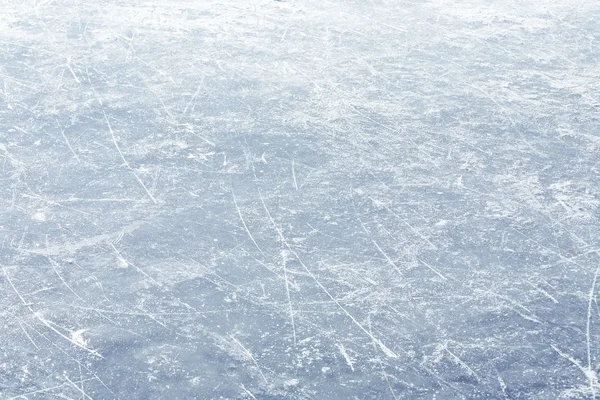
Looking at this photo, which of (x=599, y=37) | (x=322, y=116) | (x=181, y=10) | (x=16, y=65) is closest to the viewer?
(x=322, y=116)

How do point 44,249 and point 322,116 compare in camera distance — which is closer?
point 44,249

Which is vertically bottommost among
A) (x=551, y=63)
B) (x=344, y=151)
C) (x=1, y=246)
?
(x=1, y=246)

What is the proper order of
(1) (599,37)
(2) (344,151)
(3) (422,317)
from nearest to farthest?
(3) (422,317)
(2) (344,151)
(1) (599,37)

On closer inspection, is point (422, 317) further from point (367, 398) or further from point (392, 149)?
point (392, 149)

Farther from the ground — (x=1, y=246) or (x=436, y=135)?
(x=436, y=135)

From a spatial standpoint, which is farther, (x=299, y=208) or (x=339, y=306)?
(x=299, y=208)

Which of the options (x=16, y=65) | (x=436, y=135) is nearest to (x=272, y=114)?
(x=436, y=135)

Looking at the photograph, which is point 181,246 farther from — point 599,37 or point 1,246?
point 599,37
